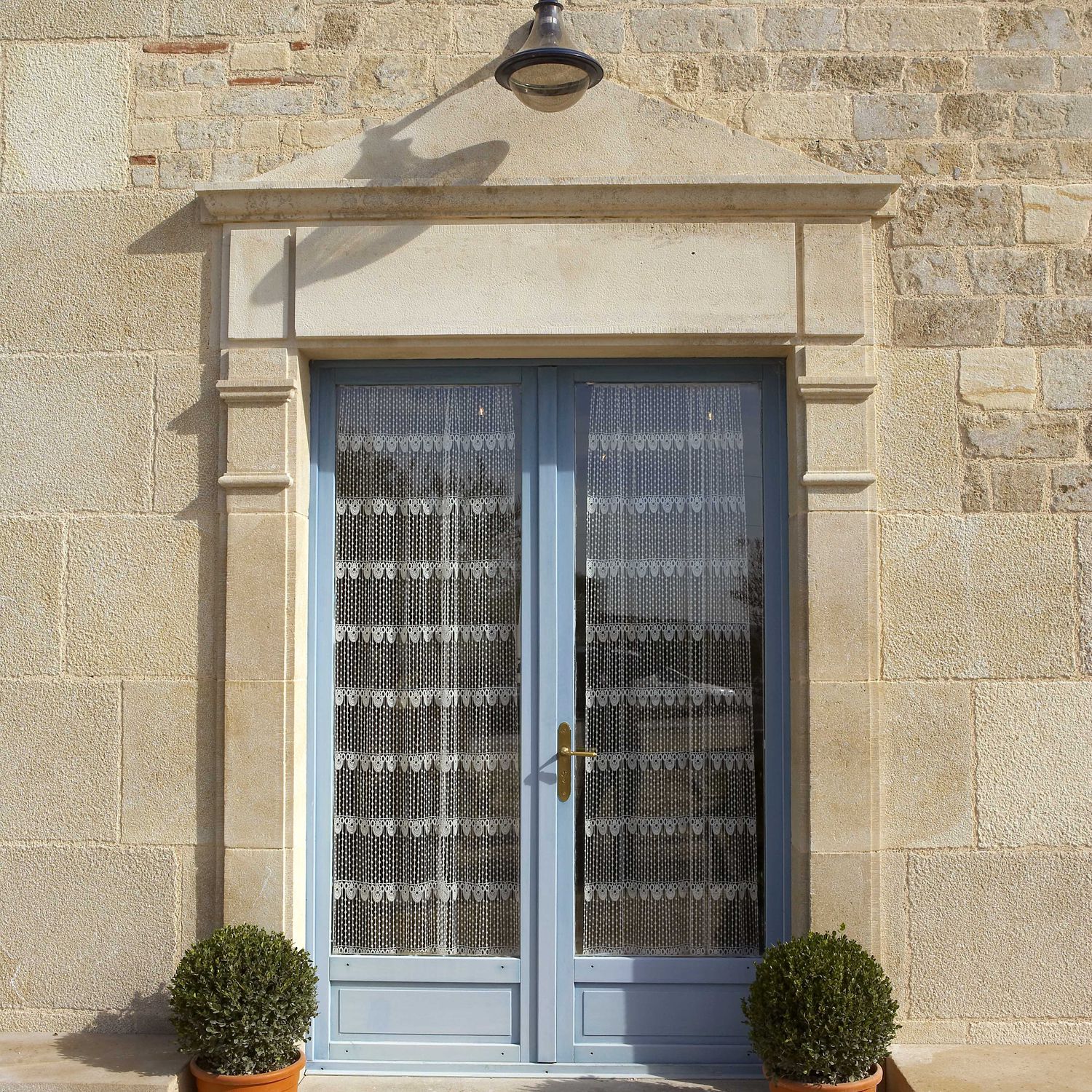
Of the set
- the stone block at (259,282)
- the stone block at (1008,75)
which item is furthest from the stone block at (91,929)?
the stone block at (1008,75)

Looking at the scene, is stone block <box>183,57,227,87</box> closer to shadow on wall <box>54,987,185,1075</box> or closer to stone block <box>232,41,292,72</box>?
stone block <box>232,41,292,72</box>

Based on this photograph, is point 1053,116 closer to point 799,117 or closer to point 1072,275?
point 1072,275

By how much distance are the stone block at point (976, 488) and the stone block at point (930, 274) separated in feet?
2.05

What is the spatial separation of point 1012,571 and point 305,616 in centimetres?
255

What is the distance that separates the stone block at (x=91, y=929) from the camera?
386cm

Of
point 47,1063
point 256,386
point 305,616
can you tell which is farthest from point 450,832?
point 256,386

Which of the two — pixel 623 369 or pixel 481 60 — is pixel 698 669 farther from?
pixel 481 60

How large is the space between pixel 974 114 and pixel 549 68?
1.59 metres

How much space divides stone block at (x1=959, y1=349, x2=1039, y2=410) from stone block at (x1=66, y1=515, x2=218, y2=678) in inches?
108

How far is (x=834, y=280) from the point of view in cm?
385

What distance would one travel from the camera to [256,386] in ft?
12.7

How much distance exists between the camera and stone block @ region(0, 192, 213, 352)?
3.98 m

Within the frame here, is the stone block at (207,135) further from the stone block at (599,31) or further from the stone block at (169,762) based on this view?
the stone block at (169,762)

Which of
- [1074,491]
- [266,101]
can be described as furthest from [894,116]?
[266,101]
